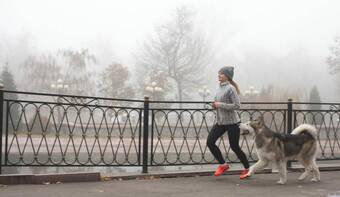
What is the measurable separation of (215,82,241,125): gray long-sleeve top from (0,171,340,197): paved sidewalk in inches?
39.4

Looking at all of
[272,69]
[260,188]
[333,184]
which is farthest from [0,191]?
[272,69]

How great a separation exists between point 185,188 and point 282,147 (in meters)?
1.73

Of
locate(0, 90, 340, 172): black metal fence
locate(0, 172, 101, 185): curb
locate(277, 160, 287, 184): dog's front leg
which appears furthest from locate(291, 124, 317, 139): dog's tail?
locate(0, 172, 101, 185): curb

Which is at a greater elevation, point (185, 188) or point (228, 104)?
point (228, 104)

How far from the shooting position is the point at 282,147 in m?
8.21

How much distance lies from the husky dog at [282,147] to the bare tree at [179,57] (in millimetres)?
42641

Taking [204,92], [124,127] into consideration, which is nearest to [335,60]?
[204,92]

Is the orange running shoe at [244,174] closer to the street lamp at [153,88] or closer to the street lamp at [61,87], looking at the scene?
the street lamp at [153,88]

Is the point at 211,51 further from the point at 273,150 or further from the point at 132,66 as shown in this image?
the point at 273,150

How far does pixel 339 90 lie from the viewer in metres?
52.6

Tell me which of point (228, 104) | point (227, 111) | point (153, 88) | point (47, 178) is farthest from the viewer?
point (153, 88)

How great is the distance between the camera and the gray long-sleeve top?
8.32 meters

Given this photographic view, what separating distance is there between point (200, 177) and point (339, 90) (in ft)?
153

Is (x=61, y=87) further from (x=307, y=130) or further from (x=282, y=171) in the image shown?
(x=282, y=171)
